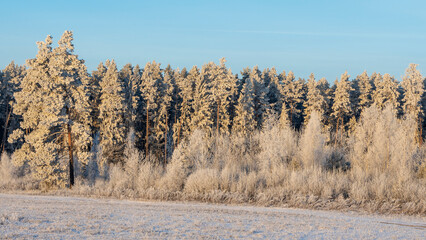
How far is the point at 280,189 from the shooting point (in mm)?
17781

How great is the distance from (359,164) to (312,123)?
3.84m

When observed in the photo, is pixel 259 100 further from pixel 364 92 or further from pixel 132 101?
pixel 364 92

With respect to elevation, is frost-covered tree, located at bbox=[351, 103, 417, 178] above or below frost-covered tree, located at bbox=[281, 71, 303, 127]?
below

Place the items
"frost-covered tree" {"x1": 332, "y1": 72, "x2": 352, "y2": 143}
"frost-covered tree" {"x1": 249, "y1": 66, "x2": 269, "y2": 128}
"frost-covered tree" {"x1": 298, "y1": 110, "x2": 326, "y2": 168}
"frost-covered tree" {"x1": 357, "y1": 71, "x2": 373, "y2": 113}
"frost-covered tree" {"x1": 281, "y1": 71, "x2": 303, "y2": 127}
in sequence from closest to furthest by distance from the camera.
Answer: "frost-covered tree" {"x1": 298, "y1": 110, "x2": 326, "y2": 168}, "frost-covered tree" {"x1": 249, "y1": 66, "x2": 269, "y2": 128}, "frost-covered tree" {"x1": 332, "y1": 72, "x2": 352, "y2": 143}, "frost-covered tree" {"x1": 357, "y1": 71, "x2": 373, "y2": 113}, "frost-covered tree" {"x1": 281, "y1": 71, "x2": 303, "y2": 127}

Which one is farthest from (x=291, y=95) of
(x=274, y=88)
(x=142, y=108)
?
(x=142, y=108)

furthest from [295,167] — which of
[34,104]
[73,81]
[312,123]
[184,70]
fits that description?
[184,70]

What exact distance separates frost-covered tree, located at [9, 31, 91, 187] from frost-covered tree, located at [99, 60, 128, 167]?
20.2m

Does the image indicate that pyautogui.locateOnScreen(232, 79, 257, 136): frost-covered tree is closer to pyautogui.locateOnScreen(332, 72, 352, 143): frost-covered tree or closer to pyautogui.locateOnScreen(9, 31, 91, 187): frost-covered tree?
pyautogui.locateOnScreen(332, 72, 352, 143): frost-covered tree

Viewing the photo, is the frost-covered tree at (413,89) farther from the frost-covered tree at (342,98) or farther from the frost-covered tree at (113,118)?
the frost-covered tree at (113,118)

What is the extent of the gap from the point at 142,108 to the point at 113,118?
828cm

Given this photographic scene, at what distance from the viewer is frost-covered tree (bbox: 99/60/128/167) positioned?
43.7 meters

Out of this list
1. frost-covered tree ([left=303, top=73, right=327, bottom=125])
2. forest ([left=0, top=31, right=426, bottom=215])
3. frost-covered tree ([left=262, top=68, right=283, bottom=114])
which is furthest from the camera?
frost-covered tree ([left=262, top=68, right=283, bottom=114])

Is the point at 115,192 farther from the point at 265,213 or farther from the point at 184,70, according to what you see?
the point at 184,70

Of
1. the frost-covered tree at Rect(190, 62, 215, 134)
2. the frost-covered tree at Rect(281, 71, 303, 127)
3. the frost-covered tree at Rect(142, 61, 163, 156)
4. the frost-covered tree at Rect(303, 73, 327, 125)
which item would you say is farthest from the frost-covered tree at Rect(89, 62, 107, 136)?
the frost-covered tree at Rect(303, 73, 327, 125)
